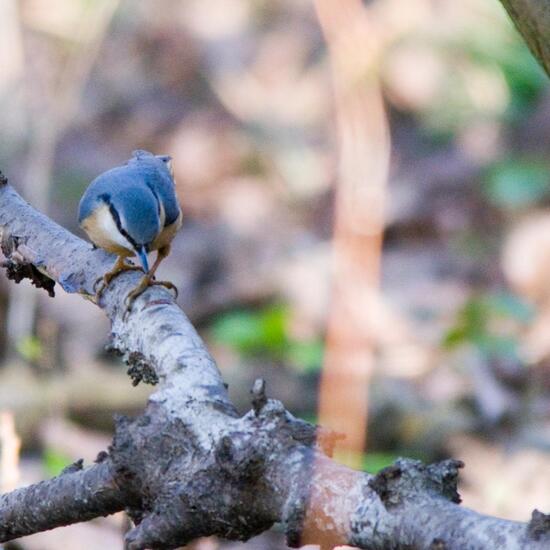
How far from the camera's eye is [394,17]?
9281 millimetres

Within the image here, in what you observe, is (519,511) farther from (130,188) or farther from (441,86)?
(441,86)

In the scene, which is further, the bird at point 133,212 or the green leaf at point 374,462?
the green leaf at point 374,462

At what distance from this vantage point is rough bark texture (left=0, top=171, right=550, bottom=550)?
1515 mm

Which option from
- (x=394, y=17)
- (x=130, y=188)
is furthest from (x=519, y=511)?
(x=394, y=17)

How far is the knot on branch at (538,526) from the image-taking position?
139cm

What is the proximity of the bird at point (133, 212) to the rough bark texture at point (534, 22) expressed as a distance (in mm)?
1073

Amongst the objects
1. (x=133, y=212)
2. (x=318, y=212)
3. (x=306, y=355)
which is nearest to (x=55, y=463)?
(x=133, y=212)

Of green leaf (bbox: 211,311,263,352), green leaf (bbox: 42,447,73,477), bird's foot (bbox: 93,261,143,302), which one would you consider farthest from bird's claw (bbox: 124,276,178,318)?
→ green leaf (bbox: 211,311,263,352)

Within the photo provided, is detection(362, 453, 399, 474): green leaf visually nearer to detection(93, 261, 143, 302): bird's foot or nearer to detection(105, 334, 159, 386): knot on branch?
detection(93, 261, 143, 302): bird's foot

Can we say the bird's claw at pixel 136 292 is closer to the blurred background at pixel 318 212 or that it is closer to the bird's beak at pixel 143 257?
the bird's beak at pixel 143 257

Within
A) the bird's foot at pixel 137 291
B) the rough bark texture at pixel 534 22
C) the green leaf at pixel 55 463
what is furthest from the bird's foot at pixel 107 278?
the green leaf at pixel 55 463

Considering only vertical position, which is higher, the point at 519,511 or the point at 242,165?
the point at 242,165

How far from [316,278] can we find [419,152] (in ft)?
7.87

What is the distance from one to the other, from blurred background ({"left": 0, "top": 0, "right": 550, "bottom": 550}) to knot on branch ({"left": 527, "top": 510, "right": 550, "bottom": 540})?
144cm
